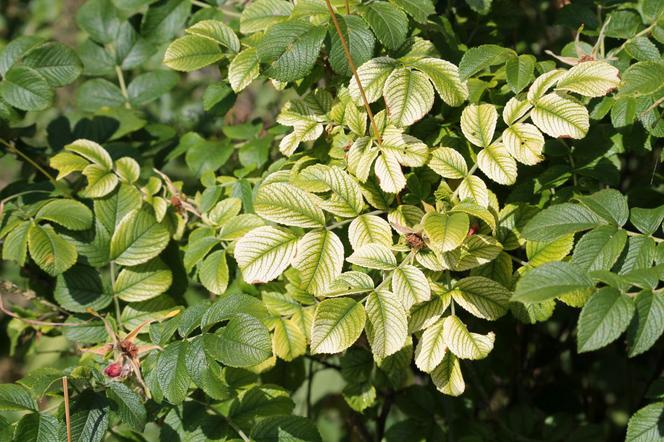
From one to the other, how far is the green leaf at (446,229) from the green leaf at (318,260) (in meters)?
0.18

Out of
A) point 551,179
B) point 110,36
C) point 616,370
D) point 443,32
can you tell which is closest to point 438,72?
point 443,32

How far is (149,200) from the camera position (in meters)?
1.72

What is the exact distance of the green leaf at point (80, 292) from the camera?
1677mm

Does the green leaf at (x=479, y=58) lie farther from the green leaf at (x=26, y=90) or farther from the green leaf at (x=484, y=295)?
the green leaf at (x=26, y=90)

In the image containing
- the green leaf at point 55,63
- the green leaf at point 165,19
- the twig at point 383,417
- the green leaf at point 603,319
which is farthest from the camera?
the twig at point 383,417

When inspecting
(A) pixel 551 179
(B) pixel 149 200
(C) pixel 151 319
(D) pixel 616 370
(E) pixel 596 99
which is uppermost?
(E) pixel 596 99

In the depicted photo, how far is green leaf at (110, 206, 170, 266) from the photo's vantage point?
1644mm

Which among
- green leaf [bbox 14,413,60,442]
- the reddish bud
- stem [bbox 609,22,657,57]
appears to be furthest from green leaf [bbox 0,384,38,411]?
stem [bbox 609,22,657,57]

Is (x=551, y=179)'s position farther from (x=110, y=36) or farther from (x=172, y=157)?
(x=110, y=36)

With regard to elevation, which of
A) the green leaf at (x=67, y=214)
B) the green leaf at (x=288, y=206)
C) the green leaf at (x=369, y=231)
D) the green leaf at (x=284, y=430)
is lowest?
the green leaf at (x=284, y=430)

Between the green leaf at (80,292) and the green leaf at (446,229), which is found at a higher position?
the green leaf at (446,229)

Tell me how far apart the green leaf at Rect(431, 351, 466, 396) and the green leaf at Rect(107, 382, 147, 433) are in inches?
20.1

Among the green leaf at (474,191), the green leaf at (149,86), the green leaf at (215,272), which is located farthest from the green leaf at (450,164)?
the green leaf at (149,86)

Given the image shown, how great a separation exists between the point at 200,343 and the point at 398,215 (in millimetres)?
418
